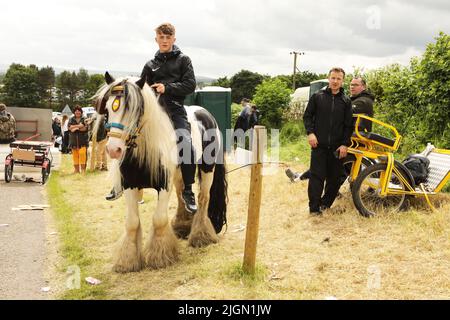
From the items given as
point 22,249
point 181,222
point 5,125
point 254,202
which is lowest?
point 22,249

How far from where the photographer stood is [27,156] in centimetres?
1054

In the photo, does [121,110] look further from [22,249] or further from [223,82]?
[223,82]

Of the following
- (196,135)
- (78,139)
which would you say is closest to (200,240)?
(196,135)

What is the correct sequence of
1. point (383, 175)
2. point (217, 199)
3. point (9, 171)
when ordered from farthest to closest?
point (9, 171)
point (383, 175)
point (217, 199)

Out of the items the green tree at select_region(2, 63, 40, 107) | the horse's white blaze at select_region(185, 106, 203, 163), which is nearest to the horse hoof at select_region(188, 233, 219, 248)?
the horse's white blaze at select_region(185, 106, 203, 163)

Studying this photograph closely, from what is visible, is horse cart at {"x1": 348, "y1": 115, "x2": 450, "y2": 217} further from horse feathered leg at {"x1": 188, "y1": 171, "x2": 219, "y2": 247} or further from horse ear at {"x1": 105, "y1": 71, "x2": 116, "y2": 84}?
horse ear at {"x1": 105, "y1": 71, "x2": 116, "y2": 84}

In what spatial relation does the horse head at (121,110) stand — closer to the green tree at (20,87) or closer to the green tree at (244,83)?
the green tree at (244,83)

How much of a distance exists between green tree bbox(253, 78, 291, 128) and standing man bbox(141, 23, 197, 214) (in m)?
14.7

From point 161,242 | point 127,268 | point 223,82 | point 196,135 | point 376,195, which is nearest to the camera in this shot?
point 127,268

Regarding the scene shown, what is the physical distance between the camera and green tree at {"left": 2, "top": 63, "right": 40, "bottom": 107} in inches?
2699

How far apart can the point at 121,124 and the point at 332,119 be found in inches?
126

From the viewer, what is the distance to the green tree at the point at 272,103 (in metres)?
19.8
